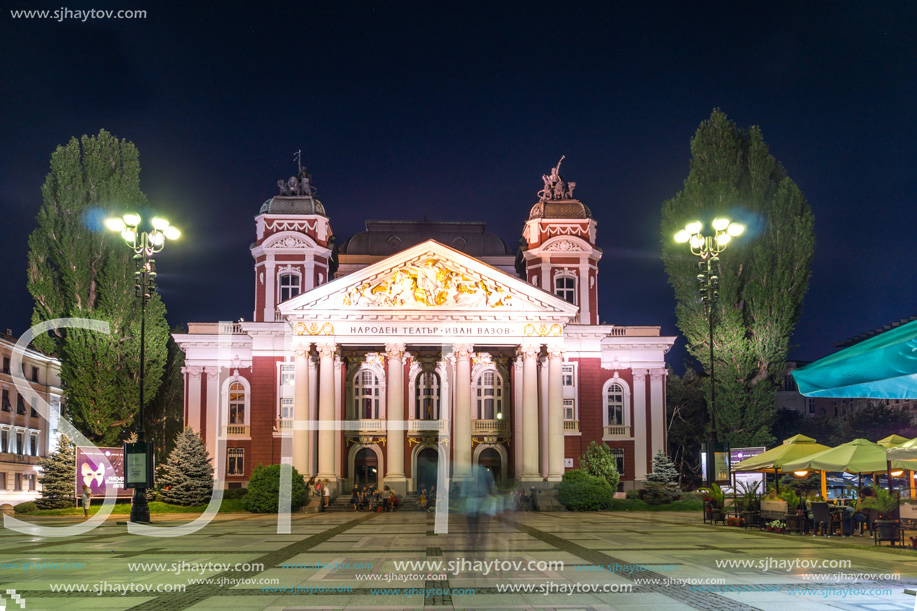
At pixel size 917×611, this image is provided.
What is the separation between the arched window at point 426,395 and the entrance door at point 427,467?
2.16 metres

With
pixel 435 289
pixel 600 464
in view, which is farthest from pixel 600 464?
pixel 435 289

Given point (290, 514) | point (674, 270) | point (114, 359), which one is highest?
point (674, 270)

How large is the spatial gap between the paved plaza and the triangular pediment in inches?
844

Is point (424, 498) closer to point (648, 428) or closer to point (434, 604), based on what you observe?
point (648, 428)

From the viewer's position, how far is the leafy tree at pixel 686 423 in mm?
71375

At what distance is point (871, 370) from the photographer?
→ 9523 millimetres

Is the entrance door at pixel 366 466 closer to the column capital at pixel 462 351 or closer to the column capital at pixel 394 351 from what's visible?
the column capital at pixel 394 351

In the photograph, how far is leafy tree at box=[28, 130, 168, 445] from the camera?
141 feet

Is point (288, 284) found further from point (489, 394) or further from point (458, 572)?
point (458, 572)

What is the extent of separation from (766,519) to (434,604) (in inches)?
698

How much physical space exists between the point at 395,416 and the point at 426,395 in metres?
9.18

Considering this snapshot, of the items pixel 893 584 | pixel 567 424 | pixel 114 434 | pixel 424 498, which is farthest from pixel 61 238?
pixel 893 584

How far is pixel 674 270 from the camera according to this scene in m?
48.0

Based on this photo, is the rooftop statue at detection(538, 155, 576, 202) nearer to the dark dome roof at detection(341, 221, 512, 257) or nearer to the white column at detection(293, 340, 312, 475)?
the dark dome roof at detection(341, 221, 512, 257)
